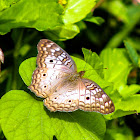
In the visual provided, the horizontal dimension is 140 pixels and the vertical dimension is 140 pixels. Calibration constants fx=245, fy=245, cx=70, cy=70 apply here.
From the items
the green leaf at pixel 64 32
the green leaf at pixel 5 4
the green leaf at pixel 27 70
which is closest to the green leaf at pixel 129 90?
the green leaf at pixel 64 32

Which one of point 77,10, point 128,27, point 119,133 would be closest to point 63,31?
point 77,10

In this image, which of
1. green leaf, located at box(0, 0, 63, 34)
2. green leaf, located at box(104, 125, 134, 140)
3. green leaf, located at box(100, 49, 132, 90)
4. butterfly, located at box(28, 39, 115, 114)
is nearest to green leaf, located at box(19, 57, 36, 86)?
butterfly, located at box(28, 39, 115, 114)

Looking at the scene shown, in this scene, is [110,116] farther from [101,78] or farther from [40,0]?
[40,0]

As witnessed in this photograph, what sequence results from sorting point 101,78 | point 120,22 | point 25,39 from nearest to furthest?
point 101,78, point 25,39, point 120,22

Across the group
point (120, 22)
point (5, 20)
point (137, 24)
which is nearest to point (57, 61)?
point (5, 20)

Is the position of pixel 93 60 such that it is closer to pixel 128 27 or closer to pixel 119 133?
pixel 119 133

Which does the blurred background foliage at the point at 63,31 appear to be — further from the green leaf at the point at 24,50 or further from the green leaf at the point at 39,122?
the green leaf at the point at 39,122

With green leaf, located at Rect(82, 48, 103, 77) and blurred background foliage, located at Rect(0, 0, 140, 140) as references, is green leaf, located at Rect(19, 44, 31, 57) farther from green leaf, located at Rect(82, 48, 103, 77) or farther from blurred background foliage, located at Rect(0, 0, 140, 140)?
green leaf, located at Rect(82, 48, 103, 77)

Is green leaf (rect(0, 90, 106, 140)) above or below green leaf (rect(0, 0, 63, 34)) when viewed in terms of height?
below
